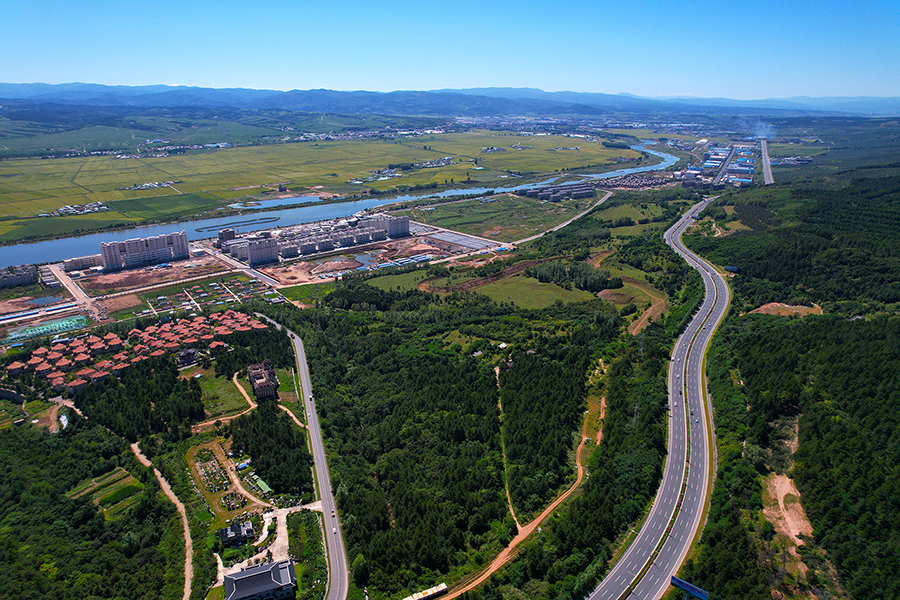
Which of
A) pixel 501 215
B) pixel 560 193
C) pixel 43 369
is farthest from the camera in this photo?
pixel 560 193

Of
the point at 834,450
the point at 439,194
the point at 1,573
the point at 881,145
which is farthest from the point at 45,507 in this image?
the point at 881,145

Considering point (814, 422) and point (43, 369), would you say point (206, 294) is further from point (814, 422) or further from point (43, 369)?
point (814, 422)

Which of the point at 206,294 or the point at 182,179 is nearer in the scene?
the point at 206,294

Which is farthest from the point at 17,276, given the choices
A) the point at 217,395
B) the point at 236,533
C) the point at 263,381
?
the point at 236,533

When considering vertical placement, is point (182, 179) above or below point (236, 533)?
above

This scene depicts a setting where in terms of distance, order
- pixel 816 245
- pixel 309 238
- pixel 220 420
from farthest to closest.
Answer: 1. pixel 309 238
2. pixel 816 245
3. pixel 220 420

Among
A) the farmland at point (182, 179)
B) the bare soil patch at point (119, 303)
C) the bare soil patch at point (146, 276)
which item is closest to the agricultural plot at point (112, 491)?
the bare soil patch at point (119, 303)

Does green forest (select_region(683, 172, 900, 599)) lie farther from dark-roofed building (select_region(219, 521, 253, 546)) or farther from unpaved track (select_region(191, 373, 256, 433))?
unpaved track (select_region(191, 373, 256, 433))

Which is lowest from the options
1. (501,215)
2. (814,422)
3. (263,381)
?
(263,381)
